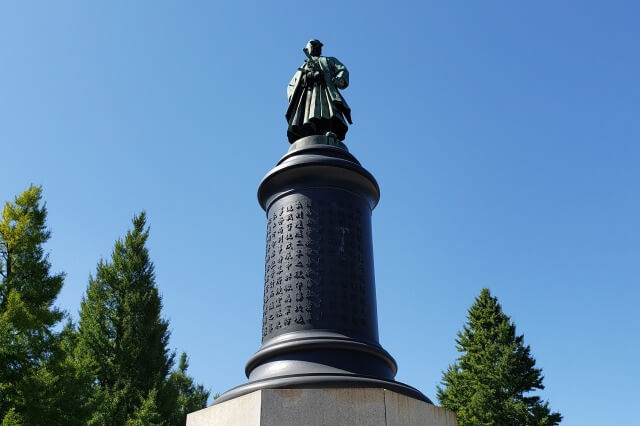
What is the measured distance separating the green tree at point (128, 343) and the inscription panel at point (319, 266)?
593 inches

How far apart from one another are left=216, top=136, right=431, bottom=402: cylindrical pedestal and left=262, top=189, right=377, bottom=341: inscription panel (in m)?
0.01

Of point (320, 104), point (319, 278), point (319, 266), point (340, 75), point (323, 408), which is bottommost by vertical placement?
point (323, 408)

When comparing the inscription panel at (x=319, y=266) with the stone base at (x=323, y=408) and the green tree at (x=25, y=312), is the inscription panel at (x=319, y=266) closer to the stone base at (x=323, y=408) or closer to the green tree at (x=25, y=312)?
the stone base at (x=323, y=408)

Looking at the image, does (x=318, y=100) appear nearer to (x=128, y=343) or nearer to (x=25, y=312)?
(x=25, y=312)

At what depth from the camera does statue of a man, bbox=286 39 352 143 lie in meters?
7.30

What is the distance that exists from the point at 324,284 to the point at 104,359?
1824 cm

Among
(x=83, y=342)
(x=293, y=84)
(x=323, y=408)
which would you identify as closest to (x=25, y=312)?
(x=83, y=342)

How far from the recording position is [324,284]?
5.70 metres

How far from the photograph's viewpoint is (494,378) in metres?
25.6

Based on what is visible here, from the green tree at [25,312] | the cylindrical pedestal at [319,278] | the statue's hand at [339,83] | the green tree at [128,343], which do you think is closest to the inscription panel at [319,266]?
the cylindrical pedestal at [319,278]

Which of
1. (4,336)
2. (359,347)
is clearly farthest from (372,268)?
(4,336)

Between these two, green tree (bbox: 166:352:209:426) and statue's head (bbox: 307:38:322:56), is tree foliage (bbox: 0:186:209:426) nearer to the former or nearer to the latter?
green tree (bbox: 166:352:209:426)

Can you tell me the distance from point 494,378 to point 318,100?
22.7m

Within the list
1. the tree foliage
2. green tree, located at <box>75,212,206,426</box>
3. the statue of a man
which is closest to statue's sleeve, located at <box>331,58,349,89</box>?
the statue of a man
